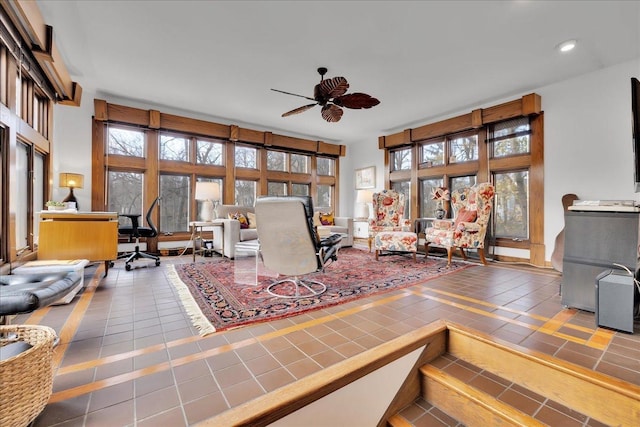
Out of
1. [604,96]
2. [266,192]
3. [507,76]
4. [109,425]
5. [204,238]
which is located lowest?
[109,425]

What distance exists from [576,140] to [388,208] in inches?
114

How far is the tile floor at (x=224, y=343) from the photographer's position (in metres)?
1.23

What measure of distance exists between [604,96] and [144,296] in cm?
602

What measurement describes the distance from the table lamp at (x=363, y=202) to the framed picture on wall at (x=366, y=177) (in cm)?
53

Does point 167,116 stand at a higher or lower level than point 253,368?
higher

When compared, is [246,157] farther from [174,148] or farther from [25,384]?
[25,384]

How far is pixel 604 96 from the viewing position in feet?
12.1

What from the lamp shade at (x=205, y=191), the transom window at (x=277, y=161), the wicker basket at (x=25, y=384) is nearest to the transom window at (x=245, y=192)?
the transom window at (x=277, y=161)

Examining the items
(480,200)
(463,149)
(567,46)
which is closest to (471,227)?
(480,200)

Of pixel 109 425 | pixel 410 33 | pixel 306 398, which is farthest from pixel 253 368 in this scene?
pixel 410 33

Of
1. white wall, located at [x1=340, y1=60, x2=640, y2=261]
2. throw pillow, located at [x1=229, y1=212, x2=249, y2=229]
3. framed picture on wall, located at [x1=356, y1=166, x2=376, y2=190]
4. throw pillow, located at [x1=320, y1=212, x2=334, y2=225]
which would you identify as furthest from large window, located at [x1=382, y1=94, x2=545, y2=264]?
throw pillow, located at [x1=229, y1=212, x2=249, y2=229]

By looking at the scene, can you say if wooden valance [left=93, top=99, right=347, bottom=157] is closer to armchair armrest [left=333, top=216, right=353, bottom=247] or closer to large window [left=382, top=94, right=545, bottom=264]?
armchair armrest [left=333, top=216, right=353, bottom=247]

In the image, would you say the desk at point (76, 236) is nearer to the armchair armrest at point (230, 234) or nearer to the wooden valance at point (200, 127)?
the armchair armrest at point (230, 234)

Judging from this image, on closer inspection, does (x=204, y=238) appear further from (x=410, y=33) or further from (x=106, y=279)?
(x=410, y=33)
